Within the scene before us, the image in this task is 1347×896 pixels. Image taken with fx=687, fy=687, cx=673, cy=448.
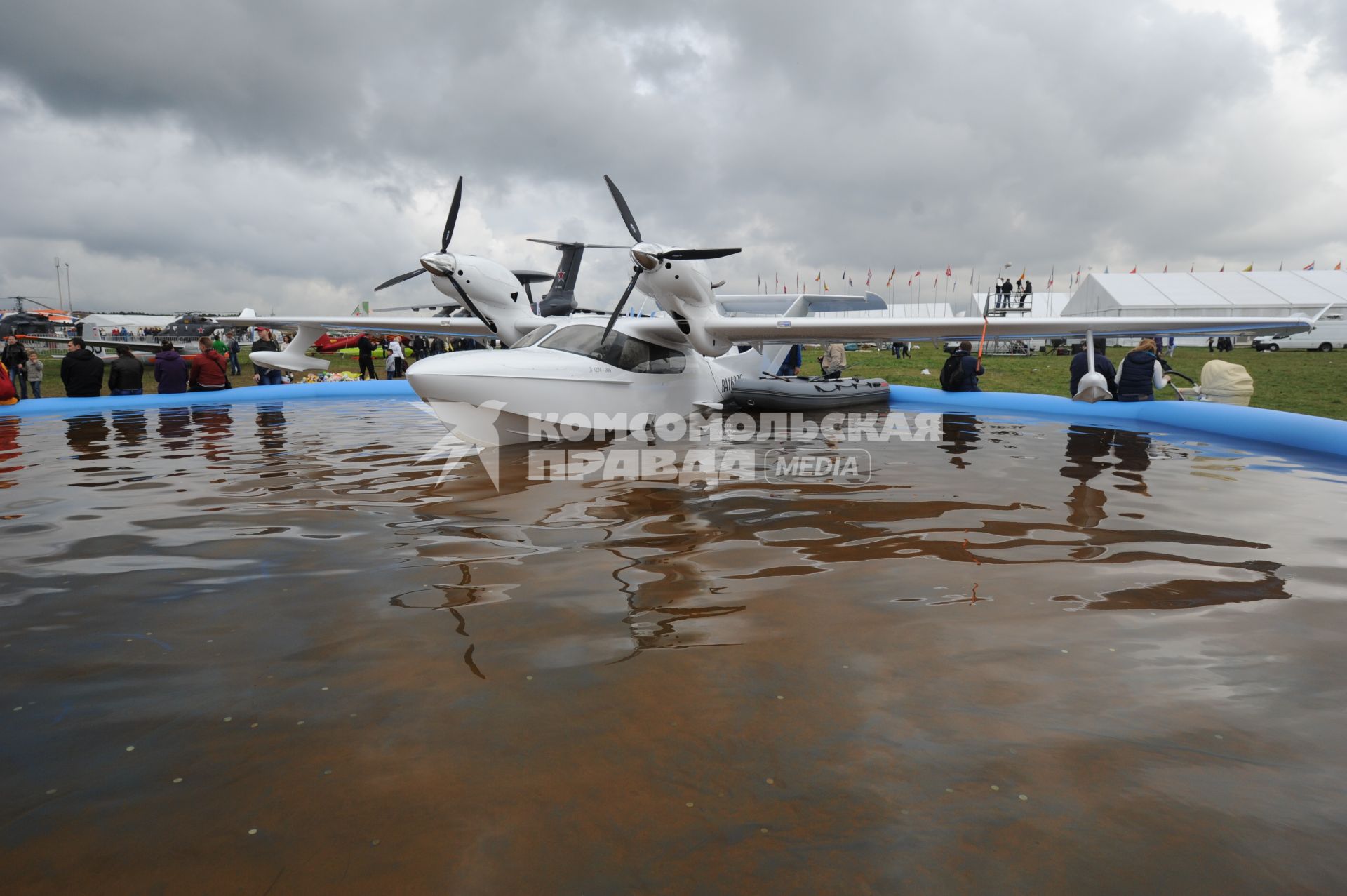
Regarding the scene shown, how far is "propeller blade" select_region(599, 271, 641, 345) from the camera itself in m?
9.60

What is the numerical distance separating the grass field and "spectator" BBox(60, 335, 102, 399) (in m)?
9.36

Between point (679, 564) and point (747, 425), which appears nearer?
point (679, 564)

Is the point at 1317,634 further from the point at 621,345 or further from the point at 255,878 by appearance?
the point at 621,345

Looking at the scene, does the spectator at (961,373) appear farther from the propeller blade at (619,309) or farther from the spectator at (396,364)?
the spectator at (396,364)

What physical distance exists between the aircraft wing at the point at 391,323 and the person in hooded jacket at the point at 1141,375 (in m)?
11.4

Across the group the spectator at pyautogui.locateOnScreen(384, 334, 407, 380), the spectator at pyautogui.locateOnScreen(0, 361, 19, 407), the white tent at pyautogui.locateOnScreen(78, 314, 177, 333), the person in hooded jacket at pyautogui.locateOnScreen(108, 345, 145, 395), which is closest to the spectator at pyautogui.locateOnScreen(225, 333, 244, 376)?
the spectator at pyautogui.locateOnScreen(384, 334, 407, 380)

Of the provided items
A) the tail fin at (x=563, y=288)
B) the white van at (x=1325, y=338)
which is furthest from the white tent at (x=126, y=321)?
the white van at (x=1325, y=338)

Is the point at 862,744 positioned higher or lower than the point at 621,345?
lower

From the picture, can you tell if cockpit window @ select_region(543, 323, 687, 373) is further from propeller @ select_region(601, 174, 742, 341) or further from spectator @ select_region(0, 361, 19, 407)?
spectator @ select_region(0, 361, 19, 407)

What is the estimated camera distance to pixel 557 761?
7.46 ft

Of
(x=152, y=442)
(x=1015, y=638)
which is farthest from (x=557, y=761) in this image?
(x=152, y=442)

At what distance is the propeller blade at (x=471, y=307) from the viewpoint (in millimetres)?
11094

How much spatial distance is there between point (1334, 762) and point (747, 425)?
9961 mm

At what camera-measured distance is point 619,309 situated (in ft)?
31.9
